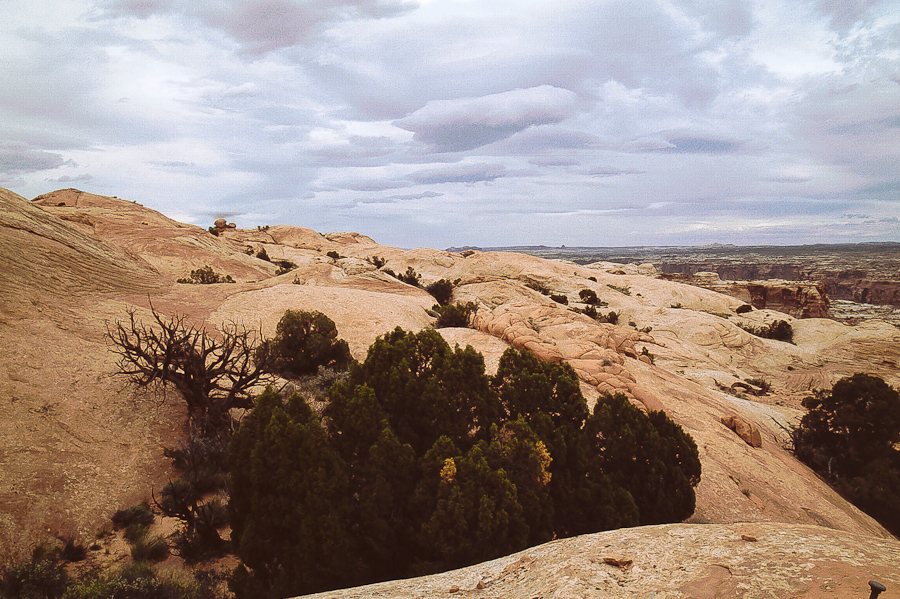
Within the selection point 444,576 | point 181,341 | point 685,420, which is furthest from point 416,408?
point 685,420

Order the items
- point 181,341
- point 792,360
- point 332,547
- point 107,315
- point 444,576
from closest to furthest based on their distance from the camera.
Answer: point 444,576
point 332,547
point 181,341
point 107,315
point 792,360

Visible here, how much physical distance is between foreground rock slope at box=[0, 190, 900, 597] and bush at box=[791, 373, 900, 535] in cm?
85

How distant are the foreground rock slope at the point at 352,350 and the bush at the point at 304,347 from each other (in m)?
1.78

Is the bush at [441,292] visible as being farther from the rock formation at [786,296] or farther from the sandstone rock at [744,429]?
the rock formation at [786,296]

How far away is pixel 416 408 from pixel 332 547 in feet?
Result: 10.9

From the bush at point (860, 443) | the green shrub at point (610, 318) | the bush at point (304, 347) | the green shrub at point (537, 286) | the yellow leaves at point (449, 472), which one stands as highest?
the green shrub at point (537, 286)

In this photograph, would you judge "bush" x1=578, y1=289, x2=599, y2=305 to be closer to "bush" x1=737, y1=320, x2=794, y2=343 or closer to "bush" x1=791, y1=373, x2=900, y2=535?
"bush" x1=737, y1=320, x2=794, y2=343

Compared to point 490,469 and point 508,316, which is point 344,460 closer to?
point 490,469

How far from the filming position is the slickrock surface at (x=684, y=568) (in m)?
4.12

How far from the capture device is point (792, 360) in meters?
29.7

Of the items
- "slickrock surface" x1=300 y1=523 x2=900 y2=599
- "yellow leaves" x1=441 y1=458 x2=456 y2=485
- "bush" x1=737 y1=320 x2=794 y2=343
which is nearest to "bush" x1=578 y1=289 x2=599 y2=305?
"bush" x1=737 y1=320 x2=794 y2=343

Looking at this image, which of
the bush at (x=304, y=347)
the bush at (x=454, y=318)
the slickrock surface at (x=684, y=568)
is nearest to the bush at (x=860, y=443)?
the slickrock surface at (x=684, y=568)

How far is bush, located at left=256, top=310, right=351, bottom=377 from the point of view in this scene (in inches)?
629

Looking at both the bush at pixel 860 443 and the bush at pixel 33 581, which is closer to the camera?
the bush at pixel 33 581
